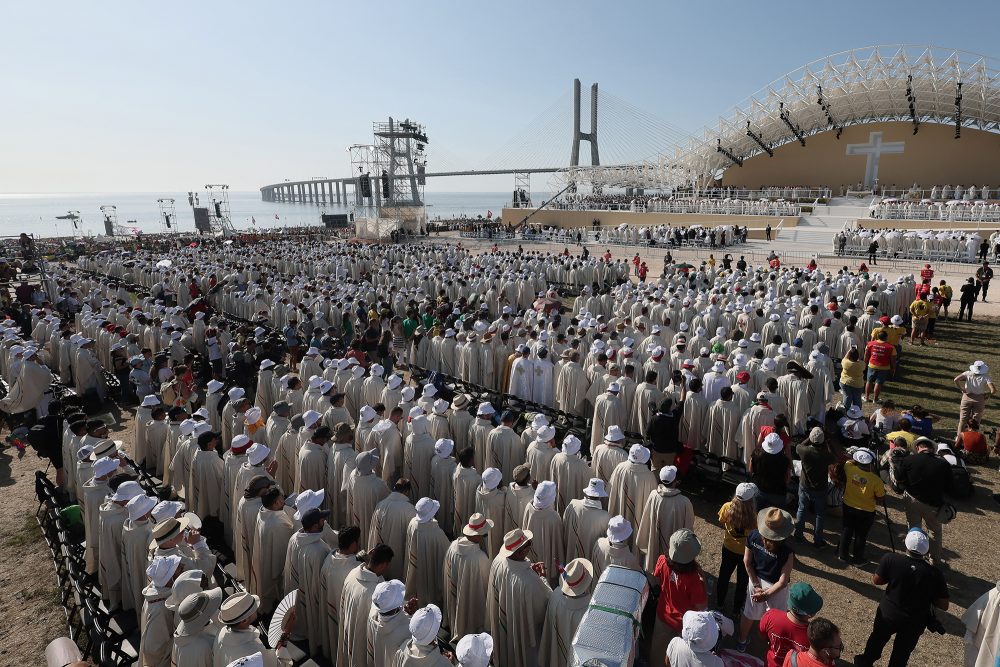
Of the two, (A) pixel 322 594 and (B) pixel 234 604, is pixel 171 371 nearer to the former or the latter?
(A) pixel 322 594

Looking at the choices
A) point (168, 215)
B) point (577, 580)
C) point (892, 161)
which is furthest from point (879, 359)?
point (168, 215)

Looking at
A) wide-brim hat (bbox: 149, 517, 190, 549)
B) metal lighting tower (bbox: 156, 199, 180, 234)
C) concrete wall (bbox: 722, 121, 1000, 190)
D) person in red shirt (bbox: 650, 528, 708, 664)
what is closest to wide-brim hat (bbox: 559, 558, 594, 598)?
person in red shirt (bbox: 650, 528, 708, 664)

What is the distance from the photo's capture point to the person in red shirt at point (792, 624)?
3.36 m

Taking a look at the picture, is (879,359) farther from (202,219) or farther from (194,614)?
Result: (202,219)

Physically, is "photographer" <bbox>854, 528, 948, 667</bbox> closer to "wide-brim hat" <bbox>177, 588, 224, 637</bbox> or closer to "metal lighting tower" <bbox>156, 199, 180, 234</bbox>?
"wide-brim hat" <bbox>177, 588, 224, 637</bbox>

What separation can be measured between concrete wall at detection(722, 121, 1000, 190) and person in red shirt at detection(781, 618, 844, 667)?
53.6m

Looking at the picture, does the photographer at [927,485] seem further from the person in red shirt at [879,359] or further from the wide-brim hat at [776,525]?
the person in red shirt at [879,359]

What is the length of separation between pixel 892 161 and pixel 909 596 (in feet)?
177

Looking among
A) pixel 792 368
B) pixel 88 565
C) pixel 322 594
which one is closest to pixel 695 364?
pixel 792 368

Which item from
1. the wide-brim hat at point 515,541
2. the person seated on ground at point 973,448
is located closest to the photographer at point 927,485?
the person seated on ground at point 973,448

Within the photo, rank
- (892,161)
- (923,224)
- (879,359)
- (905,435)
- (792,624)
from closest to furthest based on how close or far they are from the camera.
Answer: (792,624) → (905,435) → (879,359) → (923,224) → (892,161)

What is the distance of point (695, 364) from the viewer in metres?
9.06

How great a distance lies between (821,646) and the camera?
118 inches

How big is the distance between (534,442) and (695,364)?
4.11m
